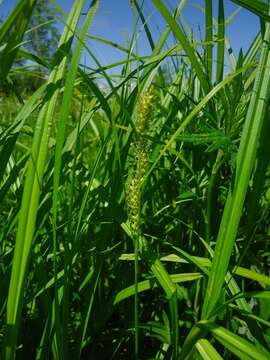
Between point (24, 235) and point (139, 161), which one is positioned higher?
point (139, 161)

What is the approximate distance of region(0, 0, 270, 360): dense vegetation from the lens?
0.60m

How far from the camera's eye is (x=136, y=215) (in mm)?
604

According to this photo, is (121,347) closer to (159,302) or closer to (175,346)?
(159,302)

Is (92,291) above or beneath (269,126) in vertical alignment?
beneath

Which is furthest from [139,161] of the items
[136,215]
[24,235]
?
[24,235]

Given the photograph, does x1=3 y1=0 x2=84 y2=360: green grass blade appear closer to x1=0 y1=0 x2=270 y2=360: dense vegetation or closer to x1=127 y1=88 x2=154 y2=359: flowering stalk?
x1=0 y1=0 x2=270 y2=360: dense vegetation

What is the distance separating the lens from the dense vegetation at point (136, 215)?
1.96 feet

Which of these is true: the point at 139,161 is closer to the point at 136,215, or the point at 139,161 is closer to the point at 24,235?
the point at 136,215

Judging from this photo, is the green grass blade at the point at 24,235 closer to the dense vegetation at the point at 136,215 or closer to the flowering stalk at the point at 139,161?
the dense vegetation at the point at 136,215

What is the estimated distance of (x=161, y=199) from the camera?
1.10m

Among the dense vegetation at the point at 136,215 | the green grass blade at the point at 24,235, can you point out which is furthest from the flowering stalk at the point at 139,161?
the green grass blade at the point at 24,235

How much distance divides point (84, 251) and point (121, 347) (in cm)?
23

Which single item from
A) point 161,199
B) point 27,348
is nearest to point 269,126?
point 161,199

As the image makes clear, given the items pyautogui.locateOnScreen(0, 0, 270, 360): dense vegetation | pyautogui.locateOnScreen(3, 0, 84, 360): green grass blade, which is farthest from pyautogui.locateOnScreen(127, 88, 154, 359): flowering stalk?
pyautogui.locateOnScreen(3, 0, 84, 360): green grass blade
